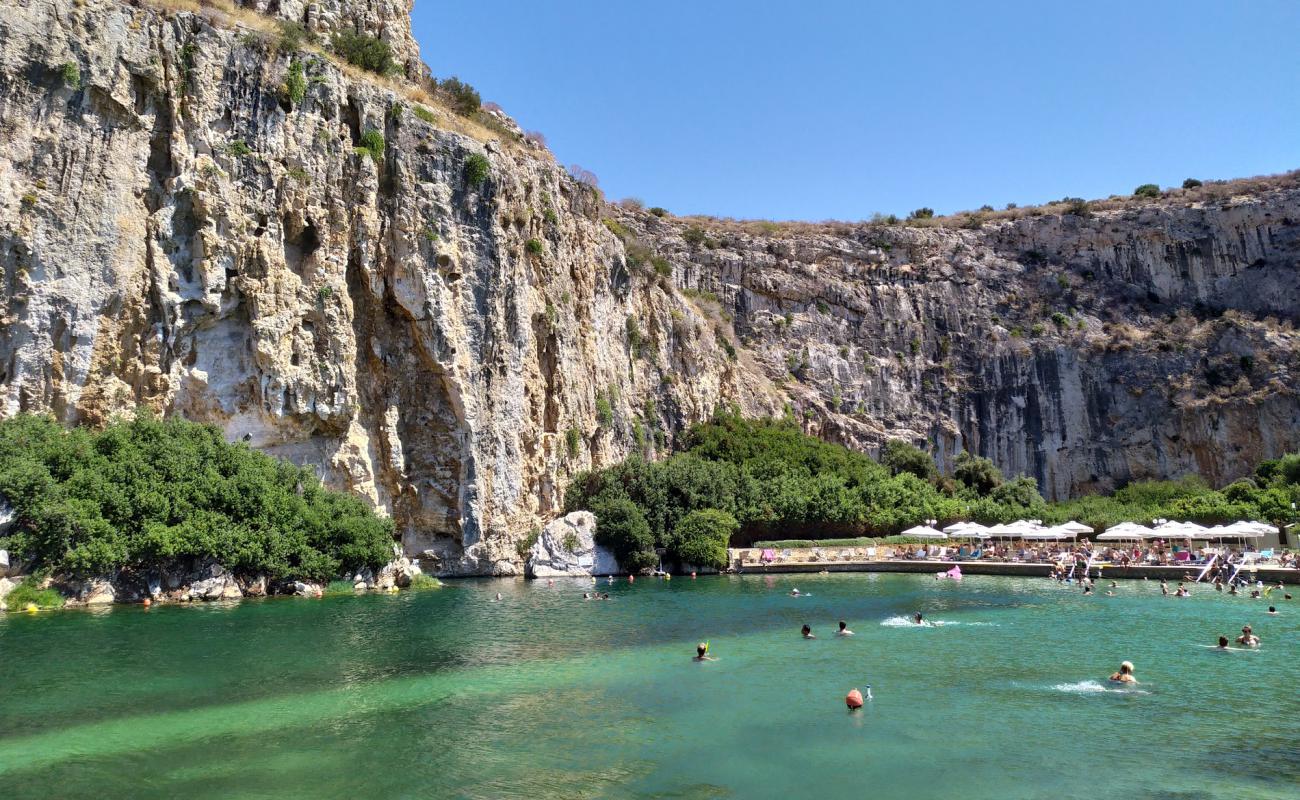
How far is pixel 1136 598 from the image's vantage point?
100 ft

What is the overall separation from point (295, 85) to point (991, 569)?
137ft

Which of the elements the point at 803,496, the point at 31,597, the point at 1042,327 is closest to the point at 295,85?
the point at 31,597

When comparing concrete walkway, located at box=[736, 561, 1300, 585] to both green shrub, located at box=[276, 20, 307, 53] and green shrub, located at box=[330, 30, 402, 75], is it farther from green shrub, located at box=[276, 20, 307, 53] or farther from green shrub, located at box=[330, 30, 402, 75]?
green shrub, located at box=[276, 20, 307, 53]

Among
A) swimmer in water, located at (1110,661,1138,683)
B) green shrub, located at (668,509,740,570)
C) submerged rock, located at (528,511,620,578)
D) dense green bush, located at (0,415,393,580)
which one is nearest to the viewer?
swimmer in water, located at (1110,661,1138,683)

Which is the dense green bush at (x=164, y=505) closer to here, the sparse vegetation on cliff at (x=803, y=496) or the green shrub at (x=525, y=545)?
the green shrub at (x=525, y=545)

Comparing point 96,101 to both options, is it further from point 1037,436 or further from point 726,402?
point 1037,436

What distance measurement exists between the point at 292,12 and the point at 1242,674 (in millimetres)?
50042

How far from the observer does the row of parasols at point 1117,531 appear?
127 ft

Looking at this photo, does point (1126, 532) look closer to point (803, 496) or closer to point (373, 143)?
point (803, 496)

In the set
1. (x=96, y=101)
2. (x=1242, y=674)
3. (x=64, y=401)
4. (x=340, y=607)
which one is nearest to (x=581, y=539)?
Answer: (x=340, y=607)

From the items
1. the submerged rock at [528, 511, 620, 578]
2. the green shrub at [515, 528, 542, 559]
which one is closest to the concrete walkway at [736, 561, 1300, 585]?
the submerged rock at [528, 511, 620, 578]

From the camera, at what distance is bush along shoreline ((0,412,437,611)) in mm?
25891

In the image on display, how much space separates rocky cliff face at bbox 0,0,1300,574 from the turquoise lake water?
12.8m

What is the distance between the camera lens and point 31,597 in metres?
25.4
